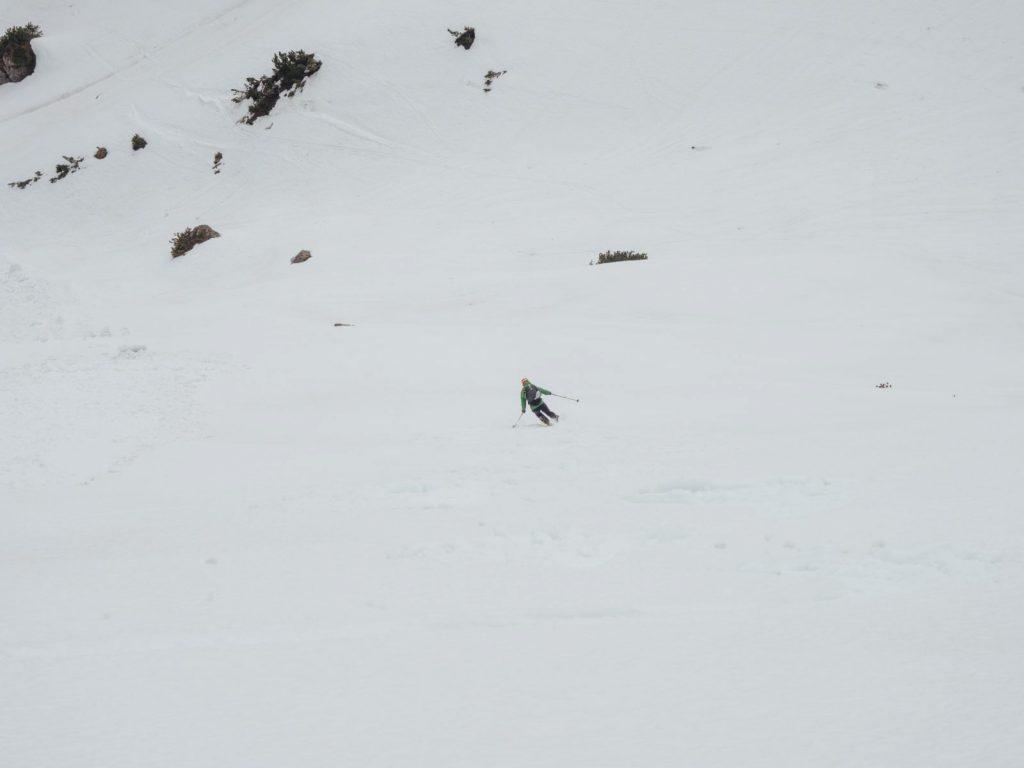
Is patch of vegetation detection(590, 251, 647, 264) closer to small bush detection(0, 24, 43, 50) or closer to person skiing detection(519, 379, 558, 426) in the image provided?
person skiing detection(519, 379, 558, 426)

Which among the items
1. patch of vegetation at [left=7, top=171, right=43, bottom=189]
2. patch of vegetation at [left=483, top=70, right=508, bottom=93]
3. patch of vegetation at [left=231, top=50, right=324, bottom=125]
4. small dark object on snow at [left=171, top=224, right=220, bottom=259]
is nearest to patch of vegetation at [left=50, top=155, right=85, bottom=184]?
patch of vegetation at [left=7, top=171, right=43, bottom=189]

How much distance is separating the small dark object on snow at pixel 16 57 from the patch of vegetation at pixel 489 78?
2637 cm

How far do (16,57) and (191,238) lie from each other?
23.0 meters

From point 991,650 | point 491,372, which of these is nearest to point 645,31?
point 491,372

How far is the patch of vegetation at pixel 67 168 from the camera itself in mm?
32125

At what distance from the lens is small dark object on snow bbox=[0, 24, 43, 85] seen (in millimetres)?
39406

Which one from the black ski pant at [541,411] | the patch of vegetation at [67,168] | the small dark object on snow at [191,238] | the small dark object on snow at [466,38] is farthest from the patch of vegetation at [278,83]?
the black ski pant at [541,411]

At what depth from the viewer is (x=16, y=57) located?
39375mm

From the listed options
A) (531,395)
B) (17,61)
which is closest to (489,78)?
(531,395)

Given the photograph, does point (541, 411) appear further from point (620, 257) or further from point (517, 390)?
point (620, 257)

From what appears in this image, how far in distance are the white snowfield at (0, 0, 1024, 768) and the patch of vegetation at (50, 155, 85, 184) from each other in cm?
51

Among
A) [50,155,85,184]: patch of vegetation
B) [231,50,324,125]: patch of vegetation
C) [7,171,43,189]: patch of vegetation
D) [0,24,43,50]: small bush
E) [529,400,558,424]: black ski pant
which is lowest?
[529,400,558,424]: black ski pant

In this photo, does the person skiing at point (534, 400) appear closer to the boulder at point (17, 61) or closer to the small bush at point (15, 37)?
the boulder at point (17, 61)

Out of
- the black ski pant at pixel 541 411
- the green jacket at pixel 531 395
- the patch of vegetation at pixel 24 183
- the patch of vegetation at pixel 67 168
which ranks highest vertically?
the patch of vegetation at pixel 67 168
